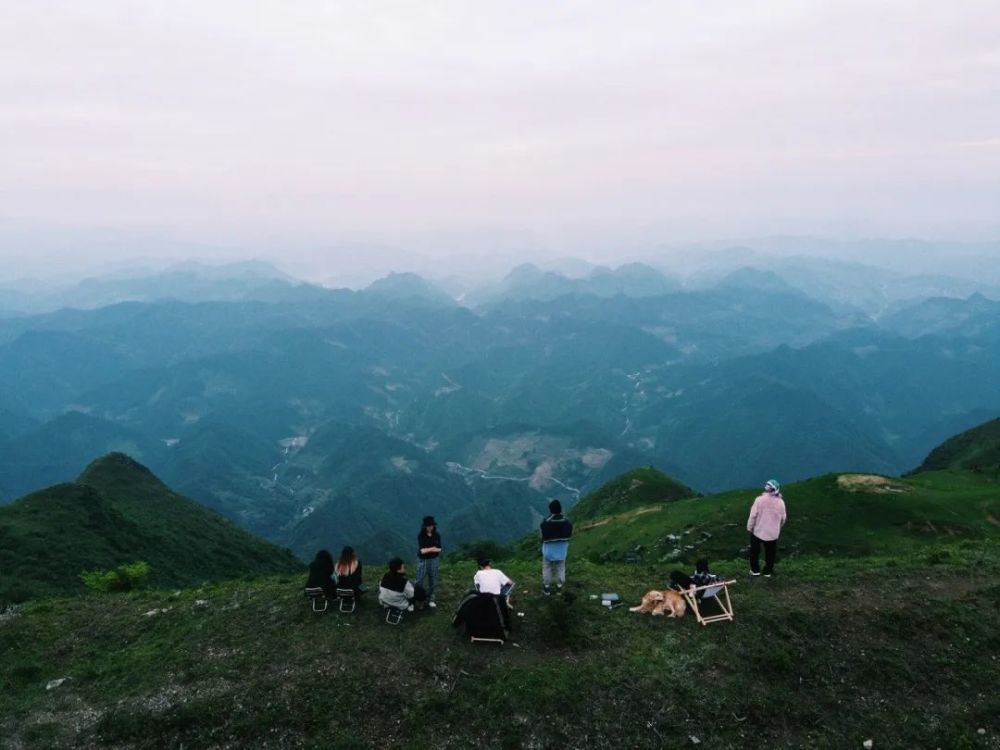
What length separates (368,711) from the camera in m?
15.5

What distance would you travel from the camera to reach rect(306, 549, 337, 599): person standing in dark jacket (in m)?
20.2

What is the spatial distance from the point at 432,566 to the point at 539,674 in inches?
225

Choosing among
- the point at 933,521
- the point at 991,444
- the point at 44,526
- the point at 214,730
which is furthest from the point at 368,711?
the point at 991,444

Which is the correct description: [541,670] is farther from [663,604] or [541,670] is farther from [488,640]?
[663,604]

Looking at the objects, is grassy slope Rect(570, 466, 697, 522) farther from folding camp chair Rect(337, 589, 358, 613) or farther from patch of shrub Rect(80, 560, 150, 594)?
folding camp chair Rect(337, 589, 358, 613)

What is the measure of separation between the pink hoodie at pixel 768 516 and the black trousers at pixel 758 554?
1.88 ft

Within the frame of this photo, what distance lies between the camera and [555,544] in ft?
67.7

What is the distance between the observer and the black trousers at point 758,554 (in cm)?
2158

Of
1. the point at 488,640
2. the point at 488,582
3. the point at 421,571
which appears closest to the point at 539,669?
the point at 488,640

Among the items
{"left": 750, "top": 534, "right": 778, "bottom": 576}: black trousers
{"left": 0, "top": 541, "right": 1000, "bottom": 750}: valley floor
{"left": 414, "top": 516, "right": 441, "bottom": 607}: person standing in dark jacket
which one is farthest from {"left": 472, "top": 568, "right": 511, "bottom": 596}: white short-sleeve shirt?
{"left": 750, "top": 534, "right": 778, "bottom": 576}: black trousers

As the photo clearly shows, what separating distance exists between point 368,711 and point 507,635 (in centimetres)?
462

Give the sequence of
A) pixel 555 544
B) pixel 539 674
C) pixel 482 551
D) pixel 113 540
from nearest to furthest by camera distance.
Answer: pixel 539 674, pixel 555 544, pixel 482 551, pixel 113 540

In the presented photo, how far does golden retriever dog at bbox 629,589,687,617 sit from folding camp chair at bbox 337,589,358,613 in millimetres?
9553

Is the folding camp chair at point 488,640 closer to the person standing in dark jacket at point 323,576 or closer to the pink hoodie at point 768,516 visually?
the person standing in dark jacket at point 323,576
